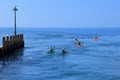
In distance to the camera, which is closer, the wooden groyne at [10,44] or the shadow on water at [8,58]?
the shadow on water at [8,58]

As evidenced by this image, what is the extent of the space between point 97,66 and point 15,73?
40.5ft

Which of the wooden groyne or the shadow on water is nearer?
the shadow on water

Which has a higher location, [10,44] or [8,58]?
[10,44]

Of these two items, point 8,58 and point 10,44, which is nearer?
point 8,58

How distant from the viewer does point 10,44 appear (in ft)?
187

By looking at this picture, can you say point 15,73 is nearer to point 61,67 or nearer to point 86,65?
point 61,67

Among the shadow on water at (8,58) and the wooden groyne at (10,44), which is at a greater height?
the wooden groyne at (10,44)

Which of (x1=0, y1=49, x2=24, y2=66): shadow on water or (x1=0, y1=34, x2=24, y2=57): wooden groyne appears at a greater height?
(x1=0, y1=34, x2=24, y2=57): wooden groyne

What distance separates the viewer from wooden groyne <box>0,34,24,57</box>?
52506 mm

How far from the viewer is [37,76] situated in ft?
120

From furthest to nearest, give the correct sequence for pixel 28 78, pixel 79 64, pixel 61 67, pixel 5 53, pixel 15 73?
pixel 5 53 → pixel 79 64 → pixel 61 67 → pixel 15 73 → pixel 28 78

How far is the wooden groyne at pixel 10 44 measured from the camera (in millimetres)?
52506

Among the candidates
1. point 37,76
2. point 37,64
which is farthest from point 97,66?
point 37,76

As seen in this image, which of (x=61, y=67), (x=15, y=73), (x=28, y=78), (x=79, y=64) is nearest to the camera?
(x=28, y=78)
